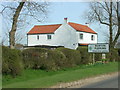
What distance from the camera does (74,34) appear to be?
56438 mm

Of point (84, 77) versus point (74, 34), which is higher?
point (74, 34)

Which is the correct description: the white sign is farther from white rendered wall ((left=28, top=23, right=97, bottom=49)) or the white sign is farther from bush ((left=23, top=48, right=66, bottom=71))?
white rendered wall ((left=28, top=23, right=97, bottom=49))

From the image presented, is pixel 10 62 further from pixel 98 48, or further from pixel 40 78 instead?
pixel 98 48

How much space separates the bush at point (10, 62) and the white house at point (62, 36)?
40788 mm

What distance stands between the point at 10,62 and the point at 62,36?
43844 millimetres

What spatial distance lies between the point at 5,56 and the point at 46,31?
45.1m

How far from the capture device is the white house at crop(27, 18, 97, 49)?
56.5 metres

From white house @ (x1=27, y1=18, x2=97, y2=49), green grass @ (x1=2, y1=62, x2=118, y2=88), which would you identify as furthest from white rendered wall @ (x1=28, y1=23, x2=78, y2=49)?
green grass @ (x1=2, y1=62, x2=118, y2=88)

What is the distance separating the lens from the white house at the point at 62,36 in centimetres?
5650

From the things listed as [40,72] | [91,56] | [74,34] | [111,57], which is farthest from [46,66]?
[74,34]

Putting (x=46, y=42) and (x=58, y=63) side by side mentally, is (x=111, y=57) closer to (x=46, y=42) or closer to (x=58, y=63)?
(x=58, y=63)

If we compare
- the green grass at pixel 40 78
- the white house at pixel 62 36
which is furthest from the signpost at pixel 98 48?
the white house at pixel 62 36

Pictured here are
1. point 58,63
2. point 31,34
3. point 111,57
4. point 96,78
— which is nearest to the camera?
point 96,78

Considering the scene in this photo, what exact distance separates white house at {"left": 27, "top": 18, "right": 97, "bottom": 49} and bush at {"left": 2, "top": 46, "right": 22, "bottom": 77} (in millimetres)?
40788
